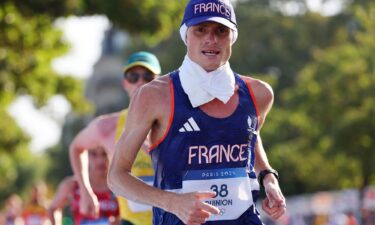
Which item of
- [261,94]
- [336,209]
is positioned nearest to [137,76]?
[261,94]

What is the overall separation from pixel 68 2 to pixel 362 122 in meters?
13.0

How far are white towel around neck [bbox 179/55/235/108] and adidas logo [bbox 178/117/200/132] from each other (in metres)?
0.08

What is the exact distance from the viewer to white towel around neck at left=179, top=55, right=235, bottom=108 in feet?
19.7

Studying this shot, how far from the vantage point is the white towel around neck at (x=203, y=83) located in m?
6.02

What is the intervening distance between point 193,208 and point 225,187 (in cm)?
Result: 58

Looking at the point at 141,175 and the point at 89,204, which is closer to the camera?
the point at 141,175

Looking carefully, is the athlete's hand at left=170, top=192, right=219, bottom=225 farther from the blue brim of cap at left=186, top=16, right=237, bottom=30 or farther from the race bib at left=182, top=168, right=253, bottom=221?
the blue brim of cap at left=186, top=16, right=237, bottom=30

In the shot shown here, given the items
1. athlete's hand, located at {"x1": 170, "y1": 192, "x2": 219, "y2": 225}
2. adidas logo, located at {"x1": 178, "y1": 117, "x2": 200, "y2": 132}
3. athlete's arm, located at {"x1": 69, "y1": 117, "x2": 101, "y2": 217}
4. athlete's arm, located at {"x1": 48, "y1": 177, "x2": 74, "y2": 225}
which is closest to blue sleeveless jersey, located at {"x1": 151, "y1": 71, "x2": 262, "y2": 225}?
adidas logo, located at {"x1": 178, "y1": 117, "x2": 200, "y2": 132}

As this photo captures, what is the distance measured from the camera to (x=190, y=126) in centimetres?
598

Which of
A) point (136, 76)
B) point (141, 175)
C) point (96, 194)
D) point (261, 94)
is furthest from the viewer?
point (96, 194)

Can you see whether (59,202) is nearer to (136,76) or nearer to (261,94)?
(136,76)

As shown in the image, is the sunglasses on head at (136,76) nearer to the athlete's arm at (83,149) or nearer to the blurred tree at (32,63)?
the athlete's arm at (83,149)

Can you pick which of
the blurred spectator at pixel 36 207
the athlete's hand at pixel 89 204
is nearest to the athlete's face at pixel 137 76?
the athlete's hand at pixel 89 204

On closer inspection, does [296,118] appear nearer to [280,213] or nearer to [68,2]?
[68,2]
